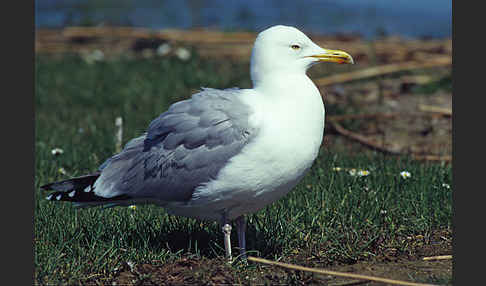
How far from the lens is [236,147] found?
11.7ft

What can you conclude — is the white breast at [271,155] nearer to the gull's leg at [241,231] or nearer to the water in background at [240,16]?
the gull's leg at [241,231]

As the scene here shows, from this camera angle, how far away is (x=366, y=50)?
37.0 feet

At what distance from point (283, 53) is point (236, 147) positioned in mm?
711

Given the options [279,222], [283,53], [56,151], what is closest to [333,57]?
[283,53]

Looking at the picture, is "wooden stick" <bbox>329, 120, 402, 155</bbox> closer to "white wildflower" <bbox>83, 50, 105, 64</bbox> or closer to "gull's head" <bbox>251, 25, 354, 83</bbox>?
"gull's head" <bbox>251, 25, 354, 83</bbox>

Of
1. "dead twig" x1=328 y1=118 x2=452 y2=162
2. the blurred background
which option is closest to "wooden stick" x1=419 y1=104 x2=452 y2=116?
the blurred background

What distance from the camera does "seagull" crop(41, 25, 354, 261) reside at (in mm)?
3553

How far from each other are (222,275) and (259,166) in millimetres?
708

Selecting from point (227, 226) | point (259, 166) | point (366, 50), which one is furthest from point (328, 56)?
point (366, 50)

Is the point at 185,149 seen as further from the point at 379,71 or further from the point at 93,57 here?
the point at 93,57

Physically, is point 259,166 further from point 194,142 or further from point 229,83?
point 229,83

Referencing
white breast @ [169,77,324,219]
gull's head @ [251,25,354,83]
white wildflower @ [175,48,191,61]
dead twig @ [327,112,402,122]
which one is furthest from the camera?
white wildflower @ [175,48,191,61]

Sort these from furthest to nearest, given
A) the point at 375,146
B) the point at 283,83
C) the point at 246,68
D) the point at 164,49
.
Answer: the point at 164,49
the point at 246,68
the point at 375,146
the point at 283,83

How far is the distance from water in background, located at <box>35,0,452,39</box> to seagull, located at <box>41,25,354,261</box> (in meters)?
9.51
